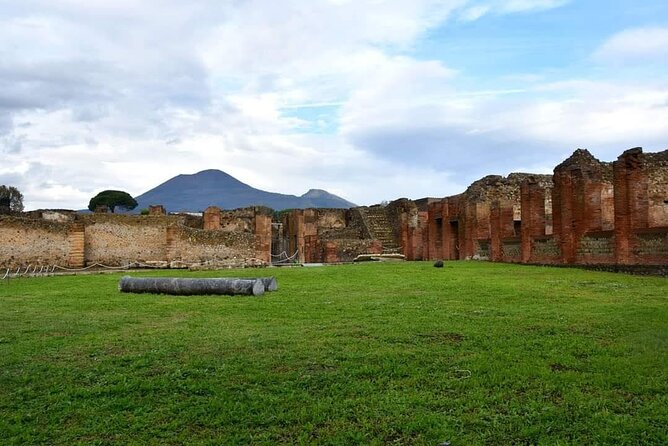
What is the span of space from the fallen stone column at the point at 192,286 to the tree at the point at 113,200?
6630 centimetres

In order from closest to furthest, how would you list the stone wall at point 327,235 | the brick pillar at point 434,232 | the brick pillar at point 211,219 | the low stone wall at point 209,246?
the low stone wall at point 209,246 → the brick pillar at point 434,232 → the stone wall at point 327,235 → the brick pillar at point 211,219

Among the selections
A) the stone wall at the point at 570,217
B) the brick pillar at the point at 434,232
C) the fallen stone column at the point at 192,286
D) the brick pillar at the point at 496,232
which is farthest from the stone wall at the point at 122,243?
the fallen stone column at the point at 192,286

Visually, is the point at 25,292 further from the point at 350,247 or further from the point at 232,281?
the point at 350,247

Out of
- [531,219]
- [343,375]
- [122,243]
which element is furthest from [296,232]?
[343,375]

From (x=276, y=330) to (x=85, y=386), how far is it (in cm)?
274

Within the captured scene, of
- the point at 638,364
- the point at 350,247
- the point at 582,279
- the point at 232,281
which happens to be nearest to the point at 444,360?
the point at 638,364

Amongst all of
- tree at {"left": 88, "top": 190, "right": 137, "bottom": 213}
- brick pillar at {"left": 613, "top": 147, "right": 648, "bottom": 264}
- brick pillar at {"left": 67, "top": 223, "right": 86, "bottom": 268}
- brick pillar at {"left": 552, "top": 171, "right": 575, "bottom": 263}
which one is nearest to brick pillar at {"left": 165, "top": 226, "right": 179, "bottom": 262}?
brick pillar at {"left": 67, "top": 223, "right": 86, "bottom": 268}

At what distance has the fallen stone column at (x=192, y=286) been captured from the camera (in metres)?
12.6

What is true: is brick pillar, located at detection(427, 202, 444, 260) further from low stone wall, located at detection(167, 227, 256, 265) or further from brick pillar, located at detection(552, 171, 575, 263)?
brick pillar, located at detection(552, 171, 575, 263)

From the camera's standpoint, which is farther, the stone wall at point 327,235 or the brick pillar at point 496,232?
the stone wall at point 327,235

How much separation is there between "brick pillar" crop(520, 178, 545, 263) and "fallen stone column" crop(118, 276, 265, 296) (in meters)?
12.8

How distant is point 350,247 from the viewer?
111 feet

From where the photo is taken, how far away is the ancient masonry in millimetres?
17219

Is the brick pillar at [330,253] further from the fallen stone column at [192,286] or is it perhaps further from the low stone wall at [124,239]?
the fallen stone column at [192,286]
